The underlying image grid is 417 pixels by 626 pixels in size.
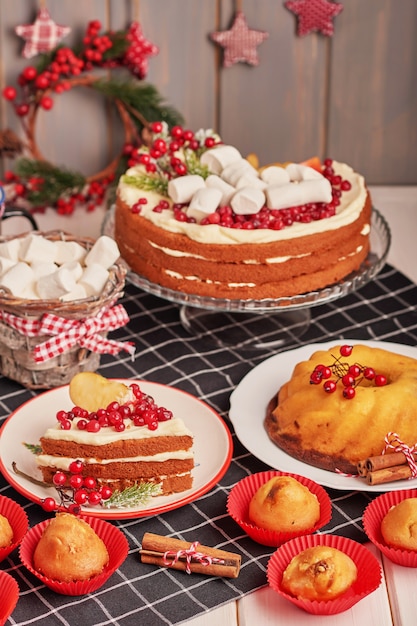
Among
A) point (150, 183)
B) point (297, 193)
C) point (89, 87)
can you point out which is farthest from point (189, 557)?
point (89, 87)

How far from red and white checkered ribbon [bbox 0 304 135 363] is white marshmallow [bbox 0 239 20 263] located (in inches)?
5.4

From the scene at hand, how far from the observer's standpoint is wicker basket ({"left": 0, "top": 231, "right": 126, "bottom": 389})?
6.14 ft

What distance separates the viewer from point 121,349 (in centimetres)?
214

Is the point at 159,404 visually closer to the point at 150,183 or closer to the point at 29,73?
the point at 150,183

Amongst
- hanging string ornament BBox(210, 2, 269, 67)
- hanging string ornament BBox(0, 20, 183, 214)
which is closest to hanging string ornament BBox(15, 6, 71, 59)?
hanging string ornament BBox(0, 20, 183, 214)

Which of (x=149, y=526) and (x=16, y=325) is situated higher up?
(x=16, y=325)

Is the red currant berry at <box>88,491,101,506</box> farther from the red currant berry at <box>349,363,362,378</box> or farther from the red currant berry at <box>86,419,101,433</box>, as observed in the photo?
the red currant berry at <box>349,363,362,378</box>

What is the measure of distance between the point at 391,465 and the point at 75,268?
2.29ft

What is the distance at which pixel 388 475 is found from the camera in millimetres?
1689

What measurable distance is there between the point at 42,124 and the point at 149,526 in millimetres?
1501

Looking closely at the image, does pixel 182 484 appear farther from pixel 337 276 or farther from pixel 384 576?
pixel 337 276

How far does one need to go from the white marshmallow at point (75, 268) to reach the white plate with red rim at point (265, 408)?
37 cm

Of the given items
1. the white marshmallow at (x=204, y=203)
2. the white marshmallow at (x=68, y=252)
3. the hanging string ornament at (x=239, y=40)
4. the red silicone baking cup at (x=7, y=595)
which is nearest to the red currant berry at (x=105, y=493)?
the red silicone baking cup at (x=7, y=595)

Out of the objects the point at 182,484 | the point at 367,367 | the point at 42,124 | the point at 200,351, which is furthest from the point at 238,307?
the point at 42,124
